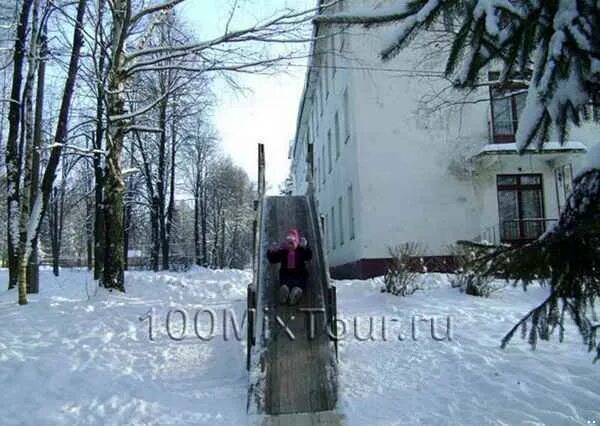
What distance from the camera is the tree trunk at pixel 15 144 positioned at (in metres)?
10.7

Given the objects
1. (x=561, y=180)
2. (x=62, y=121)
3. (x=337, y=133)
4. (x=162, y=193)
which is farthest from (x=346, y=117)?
(x=162, y=193)

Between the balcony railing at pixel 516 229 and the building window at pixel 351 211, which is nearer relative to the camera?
the balcony railing at pixel 516 229

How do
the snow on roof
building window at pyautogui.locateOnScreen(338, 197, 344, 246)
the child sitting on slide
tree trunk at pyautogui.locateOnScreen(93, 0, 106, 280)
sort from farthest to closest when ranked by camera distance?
building window at pyautogui.locateOnScreen(338, 197, 344, 246)
tree trunk at pyautogui.locateOnScreen(93, 0, 106, 280)
the child sitting on slide
the snow on roof

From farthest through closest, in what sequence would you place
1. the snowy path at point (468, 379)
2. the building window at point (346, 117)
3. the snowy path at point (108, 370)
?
the building window at point (346, 117), the snowy path at point (108, 370), the snowy path at point (468, 379)

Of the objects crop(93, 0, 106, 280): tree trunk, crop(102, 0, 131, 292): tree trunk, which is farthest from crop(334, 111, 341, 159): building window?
crop(102, 0, 131, 292): tree trunk

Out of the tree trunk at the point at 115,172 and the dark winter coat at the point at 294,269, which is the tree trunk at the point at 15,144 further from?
the dark winter coat at the point at 294,269

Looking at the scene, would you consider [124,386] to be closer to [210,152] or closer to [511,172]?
[511,172]

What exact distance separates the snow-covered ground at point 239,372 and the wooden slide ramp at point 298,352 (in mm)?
304

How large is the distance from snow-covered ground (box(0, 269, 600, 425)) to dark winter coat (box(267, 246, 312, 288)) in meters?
1.23

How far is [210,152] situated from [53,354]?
36442 mm

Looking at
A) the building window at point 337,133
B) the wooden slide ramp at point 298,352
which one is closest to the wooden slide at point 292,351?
the wooden slide ramp at point 298,352

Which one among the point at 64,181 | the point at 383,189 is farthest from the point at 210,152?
the point at 383,189

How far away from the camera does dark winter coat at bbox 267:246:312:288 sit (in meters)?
7.90

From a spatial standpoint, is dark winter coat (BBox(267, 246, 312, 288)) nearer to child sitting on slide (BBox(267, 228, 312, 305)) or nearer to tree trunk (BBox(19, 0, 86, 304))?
child sitting on slide (BBox(267, 228, 312, 305))
